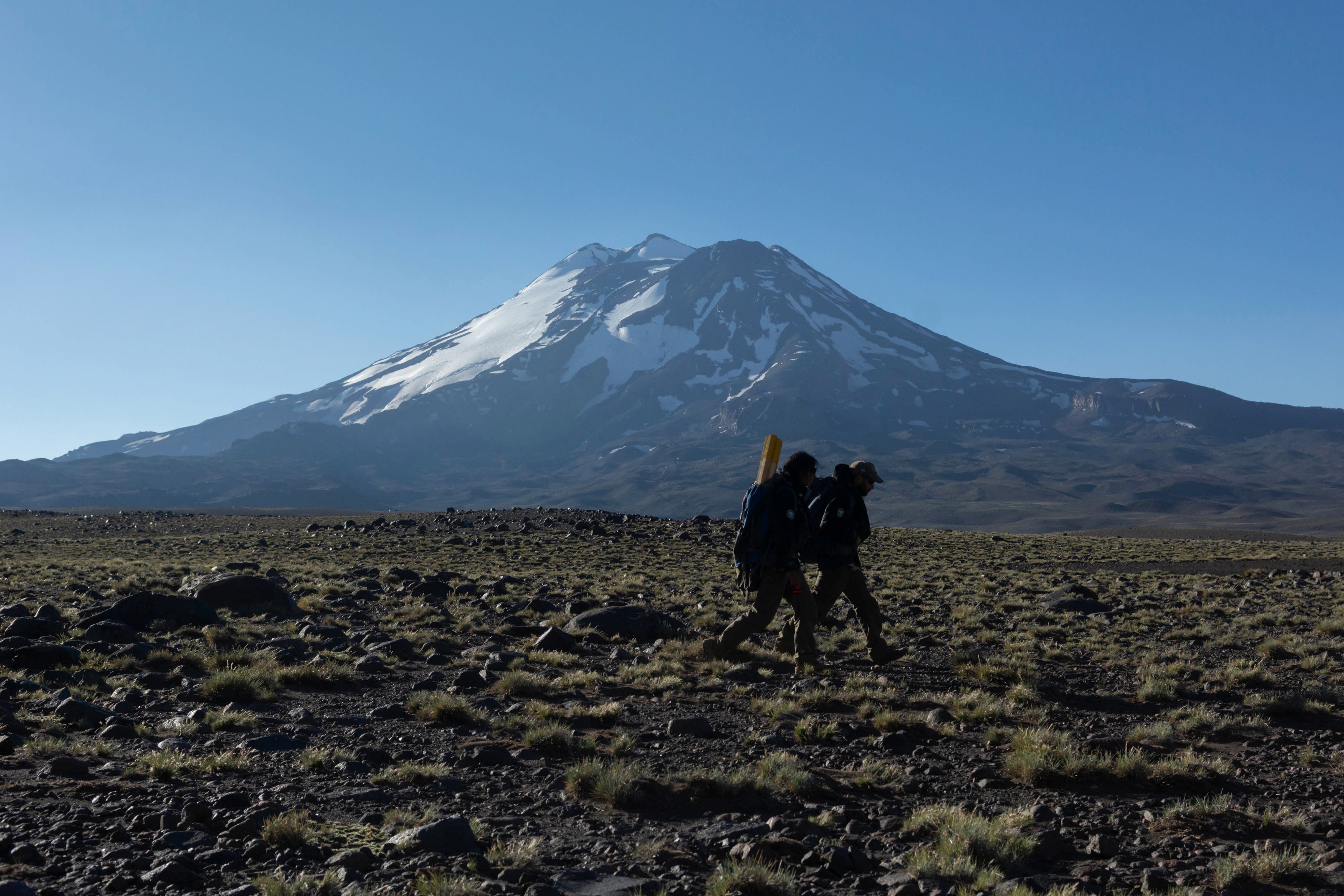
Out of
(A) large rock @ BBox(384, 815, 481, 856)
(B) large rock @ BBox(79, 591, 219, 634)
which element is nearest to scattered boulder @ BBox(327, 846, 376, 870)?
(A) large rock @ BBox(384, 815, 481, 856)

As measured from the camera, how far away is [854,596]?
1024cm

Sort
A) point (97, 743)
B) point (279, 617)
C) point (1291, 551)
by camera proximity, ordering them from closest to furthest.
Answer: point (97, 743), point (279, 617), point (1291, 551)

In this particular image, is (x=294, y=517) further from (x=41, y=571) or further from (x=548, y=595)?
(x=548, y=595)

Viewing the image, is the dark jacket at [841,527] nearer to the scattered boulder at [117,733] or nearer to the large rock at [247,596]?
the scattered boulder at [117,733]

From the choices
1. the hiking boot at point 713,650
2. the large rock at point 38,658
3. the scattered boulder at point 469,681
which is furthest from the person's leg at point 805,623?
the large rock at point 38,658

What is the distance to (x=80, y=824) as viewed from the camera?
4711mm

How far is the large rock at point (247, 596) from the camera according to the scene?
1413cm

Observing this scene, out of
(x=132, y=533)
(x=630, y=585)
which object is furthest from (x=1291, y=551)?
(x=132, y=533)

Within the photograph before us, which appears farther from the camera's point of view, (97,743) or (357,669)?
(357,669)

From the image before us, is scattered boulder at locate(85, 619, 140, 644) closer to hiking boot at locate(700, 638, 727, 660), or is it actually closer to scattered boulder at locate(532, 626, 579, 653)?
scattered boulder at locate(532, 626, 579, 653)

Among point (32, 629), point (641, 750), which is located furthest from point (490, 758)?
point (32, 629)

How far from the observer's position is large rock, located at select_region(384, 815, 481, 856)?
4.51 m

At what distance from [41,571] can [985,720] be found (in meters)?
22.2

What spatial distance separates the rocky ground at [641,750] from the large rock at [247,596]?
0.21 feet
